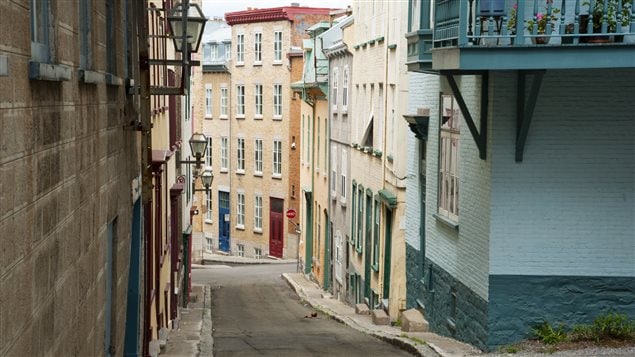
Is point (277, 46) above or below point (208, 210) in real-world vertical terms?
above

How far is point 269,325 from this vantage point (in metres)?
25.5

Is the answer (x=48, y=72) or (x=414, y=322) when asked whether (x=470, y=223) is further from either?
(x=48, y=72)

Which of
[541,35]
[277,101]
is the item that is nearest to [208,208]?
[277,101]

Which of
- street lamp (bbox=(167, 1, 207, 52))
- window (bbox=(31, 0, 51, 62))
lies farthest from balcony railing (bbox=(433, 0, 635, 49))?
window (bbox=(31, 0, 51, 62))

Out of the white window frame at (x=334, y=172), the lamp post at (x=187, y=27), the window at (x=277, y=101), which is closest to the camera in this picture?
the lamp post at (x=187, y=27)

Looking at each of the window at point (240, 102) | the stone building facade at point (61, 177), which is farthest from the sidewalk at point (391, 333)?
the window at point (240, 102)

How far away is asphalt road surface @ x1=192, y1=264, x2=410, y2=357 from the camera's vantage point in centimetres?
1858

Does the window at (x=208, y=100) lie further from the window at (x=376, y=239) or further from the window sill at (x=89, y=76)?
the window sill at (x=89, y=76)

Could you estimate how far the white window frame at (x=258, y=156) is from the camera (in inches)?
2249

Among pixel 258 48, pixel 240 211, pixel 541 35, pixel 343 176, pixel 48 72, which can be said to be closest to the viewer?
pixel 48 72

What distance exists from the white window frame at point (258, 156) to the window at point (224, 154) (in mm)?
2858

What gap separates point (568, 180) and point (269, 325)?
11.9 metres

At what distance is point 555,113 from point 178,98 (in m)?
16.2

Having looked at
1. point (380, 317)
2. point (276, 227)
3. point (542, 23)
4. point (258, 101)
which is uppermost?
point (542, 23)
